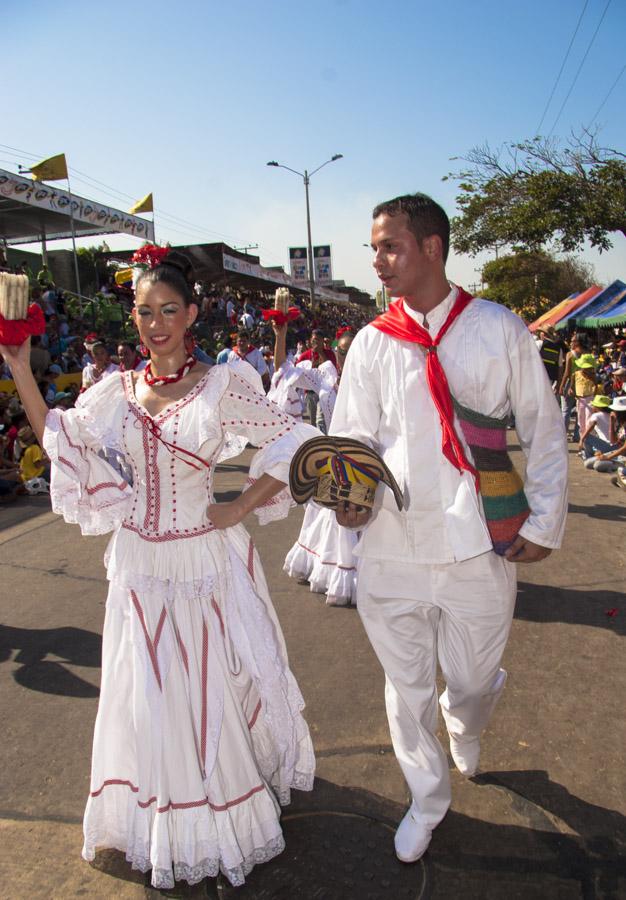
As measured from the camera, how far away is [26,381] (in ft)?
Answer: 8.13

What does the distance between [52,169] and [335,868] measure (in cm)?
2244

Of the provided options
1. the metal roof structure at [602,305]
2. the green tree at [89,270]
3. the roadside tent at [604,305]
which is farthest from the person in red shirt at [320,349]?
the green tree at [89,270]

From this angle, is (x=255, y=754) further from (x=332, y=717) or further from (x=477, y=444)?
(x=477, y=444)

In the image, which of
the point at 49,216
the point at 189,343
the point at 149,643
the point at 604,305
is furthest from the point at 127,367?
the point at 604,305

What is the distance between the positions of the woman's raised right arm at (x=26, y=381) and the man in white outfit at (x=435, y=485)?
3.59 feet

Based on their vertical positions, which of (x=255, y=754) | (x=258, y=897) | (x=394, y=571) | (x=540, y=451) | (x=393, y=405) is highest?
(x=393, y=405)

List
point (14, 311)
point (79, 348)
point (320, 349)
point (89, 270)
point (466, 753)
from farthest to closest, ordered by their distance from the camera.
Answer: point (89, 270) < point (79, 348) < point (320, 349) < point (466, 753) < point (14, 311)

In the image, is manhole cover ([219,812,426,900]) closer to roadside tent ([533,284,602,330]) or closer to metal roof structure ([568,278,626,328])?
metal roof structure ([568,278,626,328])

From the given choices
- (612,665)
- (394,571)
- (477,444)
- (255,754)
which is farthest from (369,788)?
(612,665)

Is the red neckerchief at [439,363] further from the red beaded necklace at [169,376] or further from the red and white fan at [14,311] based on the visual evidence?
the red and white fan at [14,311]

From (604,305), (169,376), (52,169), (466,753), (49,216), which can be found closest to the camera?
(169,376)

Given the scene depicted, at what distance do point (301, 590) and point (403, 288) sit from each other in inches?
132

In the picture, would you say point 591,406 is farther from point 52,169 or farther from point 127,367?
point 52,169

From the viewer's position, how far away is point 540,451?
2539 millimetres
